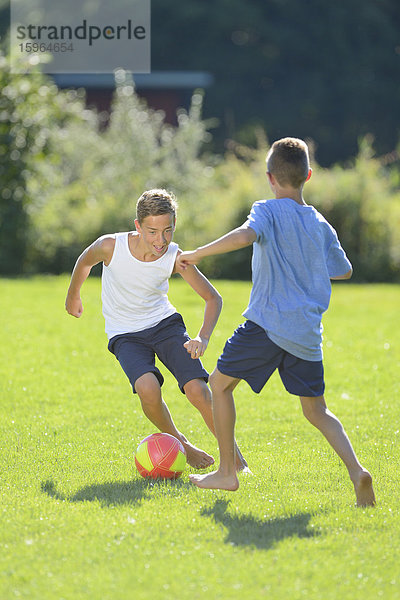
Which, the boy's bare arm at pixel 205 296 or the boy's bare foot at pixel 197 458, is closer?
the boy's bare arm at pixel 205 296

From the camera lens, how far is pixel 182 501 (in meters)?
4.56

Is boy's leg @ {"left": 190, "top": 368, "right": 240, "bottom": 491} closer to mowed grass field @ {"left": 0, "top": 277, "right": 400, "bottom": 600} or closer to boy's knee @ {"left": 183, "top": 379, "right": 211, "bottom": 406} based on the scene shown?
mowed grass field @ {"left": 0, "top": 277, "right": 400, "bottom": 600}

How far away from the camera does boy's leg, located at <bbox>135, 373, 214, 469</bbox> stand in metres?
5.11

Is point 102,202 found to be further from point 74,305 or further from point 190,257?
point 190,257

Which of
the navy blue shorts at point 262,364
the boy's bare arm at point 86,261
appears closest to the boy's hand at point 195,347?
the navy blue shorts at point 262,364

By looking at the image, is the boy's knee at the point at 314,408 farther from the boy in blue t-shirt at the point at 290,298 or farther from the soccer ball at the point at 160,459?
the soccer ball at the point at 160,459

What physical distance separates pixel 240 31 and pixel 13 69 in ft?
90.7

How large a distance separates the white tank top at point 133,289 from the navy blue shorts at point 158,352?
0.05m

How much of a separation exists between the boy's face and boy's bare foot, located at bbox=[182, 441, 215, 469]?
124 centimetres

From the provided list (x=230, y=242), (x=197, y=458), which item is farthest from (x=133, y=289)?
(x=230, y=242)

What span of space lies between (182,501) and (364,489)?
37.3 inches

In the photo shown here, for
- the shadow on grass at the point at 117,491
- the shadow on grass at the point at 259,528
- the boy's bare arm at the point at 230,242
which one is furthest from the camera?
the shadow on grass at the point at 117,491

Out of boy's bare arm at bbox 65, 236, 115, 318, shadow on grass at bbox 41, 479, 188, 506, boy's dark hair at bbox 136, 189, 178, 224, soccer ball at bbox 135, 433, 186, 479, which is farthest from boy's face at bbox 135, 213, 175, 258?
shadow on grass at bbox 41, 479, 188, 506

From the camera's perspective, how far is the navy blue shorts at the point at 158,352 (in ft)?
17.0
